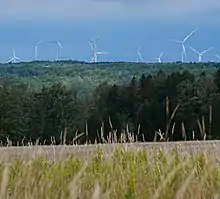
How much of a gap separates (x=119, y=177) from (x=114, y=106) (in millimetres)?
46126

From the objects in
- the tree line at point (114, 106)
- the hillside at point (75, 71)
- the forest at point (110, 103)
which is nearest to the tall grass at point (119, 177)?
the forest at point (110, 103)

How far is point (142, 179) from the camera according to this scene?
588 cm

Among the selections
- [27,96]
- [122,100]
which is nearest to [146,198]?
[122,100]

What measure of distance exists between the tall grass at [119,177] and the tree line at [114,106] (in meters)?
22.5

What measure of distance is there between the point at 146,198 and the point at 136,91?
162ft

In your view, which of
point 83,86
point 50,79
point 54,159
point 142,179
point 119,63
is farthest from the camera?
point 119,63

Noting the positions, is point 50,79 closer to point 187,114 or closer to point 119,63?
point 119,63

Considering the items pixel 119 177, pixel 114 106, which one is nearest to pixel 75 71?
pixel 114 106

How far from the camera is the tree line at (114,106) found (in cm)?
3931

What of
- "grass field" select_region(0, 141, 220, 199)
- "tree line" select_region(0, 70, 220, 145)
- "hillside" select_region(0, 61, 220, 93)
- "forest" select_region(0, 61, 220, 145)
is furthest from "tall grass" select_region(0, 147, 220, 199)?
"hillside" select_region(0, 61, 220, 93)

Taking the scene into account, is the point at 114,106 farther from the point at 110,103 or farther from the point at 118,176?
the point at 118,176

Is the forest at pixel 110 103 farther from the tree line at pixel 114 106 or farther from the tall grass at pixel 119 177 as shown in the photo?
the tall grass at pixel 119 177

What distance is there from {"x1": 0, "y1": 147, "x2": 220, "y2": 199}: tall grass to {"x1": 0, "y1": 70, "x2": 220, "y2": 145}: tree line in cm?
2249

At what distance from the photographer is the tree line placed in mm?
39312
